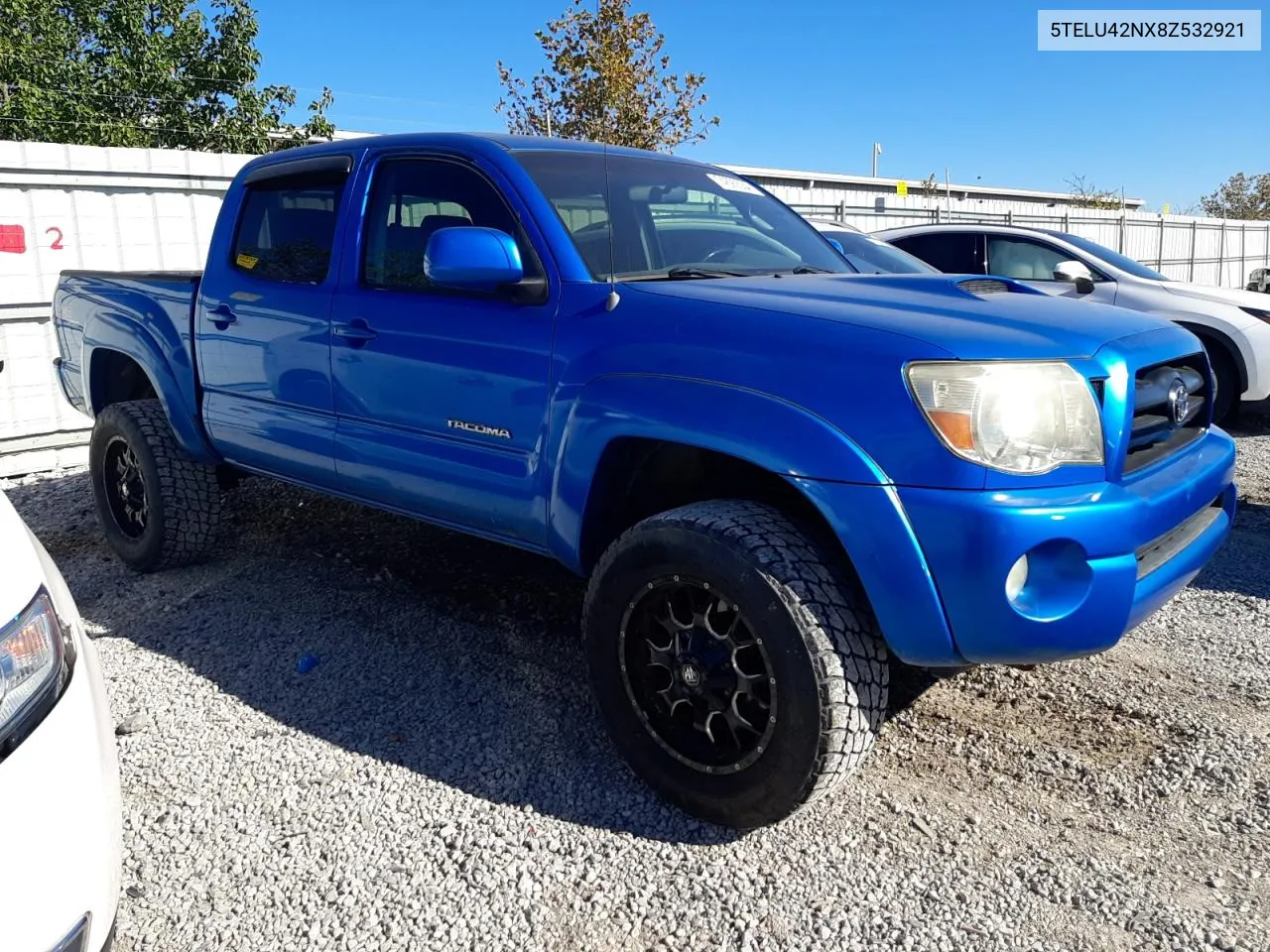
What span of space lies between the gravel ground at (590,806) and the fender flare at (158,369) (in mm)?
815

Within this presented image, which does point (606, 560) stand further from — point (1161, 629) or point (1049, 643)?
point (1161, 629)

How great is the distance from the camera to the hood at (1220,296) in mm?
7570

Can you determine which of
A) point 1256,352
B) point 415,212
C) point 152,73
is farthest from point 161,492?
point 152,73

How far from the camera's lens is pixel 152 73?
17484mm

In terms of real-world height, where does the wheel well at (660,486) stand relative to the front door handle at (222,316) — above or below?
below

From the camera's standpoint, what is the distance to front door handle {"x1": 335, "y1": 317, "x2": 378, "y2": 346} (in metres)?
3.46

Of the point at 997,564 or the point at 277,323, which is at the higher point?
the point at 277,323

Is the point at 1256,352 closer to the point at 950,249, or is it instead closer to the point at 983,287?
the point at 950,249

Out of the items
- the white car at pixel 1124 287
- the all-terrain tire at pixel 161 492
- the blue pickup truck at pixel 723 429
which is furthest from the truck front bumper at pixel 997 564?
the white car at pixel 1124 287

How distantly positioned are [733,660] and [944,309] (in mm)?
1090

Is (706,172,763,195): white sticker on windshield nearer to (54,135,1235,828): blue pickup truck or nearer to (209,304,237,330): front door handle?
(54,135,1235,828): blue pickup truck

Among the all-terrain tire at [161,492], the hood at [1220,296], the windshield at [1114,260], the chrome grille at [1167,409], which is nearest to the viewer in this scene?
the chrome grille at [1167,409]

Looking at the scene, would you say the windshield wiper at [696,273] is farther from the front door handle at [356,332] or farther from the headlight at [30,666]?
the headlight at [30,666]

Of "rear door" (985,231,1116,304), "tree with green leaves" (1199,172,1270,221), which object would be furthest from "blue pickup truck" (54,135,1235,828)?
"tree with green leaves" (1199,172,1270,221)
